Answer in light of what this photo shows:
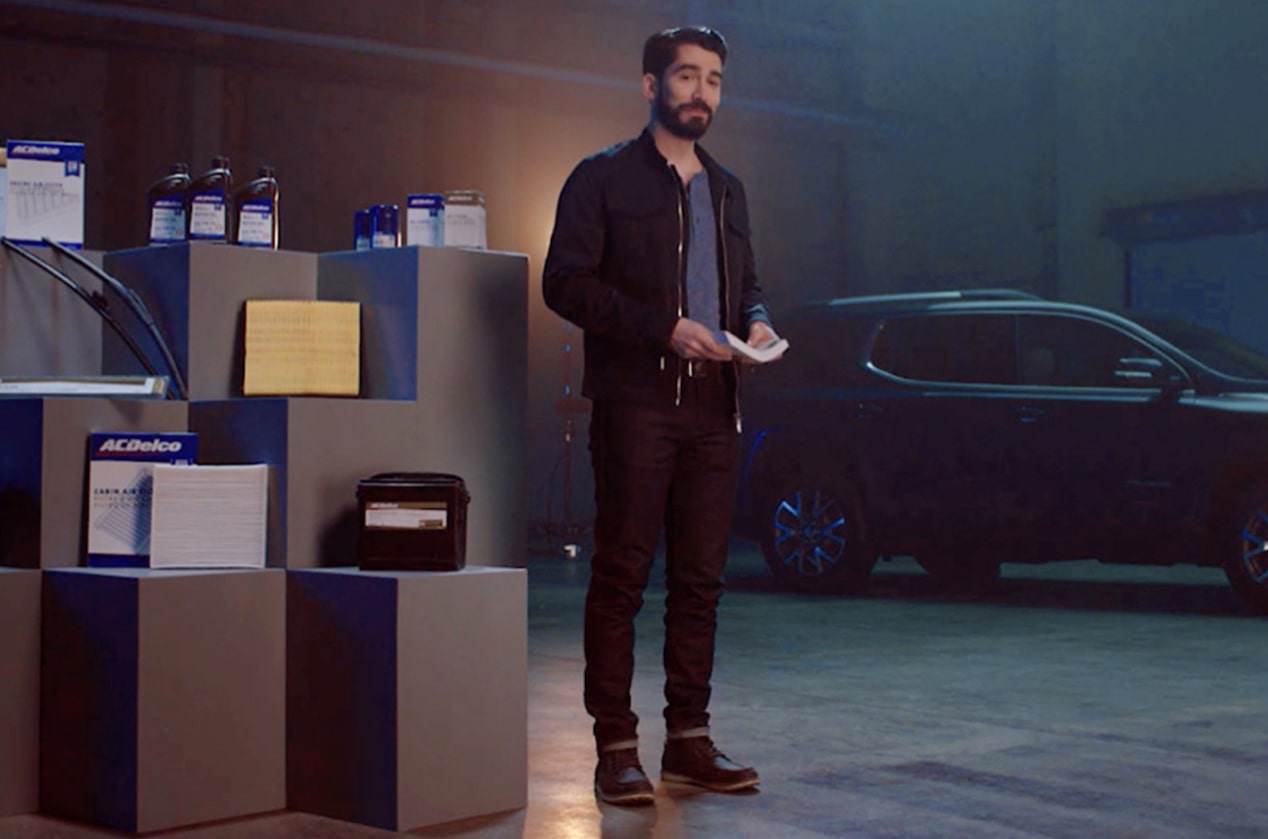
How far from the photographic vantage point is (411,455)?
13.3 feet

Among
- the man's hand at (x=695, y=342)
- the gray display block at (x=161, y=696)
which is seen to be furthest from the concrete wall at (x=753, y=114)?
the man's hand at (x=695, y=342)

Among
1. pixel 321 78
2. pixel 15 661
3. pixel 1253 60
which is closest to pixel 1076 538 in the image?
pixel 1253 60

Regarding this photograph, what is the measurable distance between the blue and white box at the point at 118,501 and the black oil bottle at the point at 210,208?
1.82 feet

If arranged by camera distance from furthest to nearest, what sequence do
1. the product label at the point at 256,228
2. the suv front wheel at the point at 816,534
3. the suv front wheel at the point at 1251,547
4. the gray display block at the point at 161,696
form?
the suv front wheel at the point at 816,534 → the suv front wheel at the point at 1251,547 → the product label at the point at 256,228 → the gray display block at the point at 161,696

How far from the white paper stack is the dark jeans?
0.75 metres

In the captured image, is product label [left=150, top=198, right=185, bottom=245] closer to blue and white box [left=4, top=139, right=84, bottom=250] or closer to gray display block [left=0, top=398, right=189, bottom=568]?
blue and white box [left=4, top=139, right=84, bottom=250]

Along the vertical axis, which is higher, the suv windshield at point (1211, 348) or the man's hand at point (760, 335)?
the suv windshield at point (1211, 348)

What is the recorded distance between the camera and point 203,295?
13.1 feet

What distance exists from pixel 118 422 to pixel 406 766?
1.02 meters

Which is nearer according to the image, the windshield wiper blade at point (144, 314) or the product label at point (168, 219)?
the windshield wiper blade at point (144, 314)

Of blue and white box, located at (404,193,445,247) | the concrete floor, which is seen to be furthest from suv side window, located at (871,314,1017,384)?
blue and white box, located at (404,193,445,247)

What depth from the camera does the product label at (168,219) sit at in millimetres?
4188

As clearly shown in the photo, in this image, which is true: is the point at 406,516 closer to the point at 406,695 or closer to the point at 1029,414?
the point at 406,695

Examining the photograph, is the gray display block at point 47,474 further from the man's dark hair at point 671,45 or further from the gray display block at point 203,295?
the man's dark hair at point 671,45
